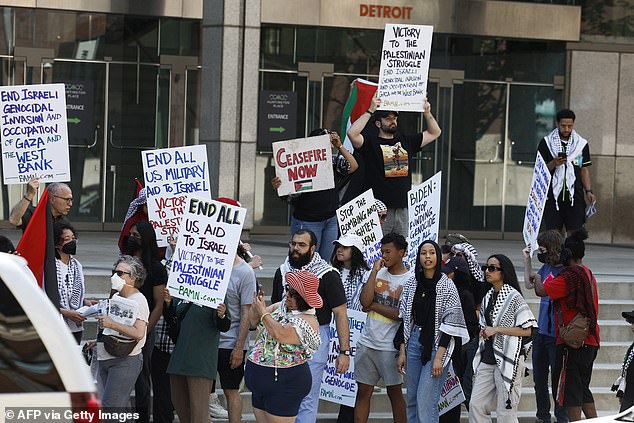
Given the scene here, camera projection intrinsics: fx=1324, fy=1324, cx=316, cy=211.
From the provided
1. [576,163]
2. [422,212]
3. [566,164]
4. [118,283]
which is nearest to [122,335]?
[118,283]

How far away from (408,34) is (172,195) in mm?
2993

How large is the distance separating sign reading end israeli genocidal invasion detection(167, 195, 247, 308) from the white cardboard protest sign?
63.8 inches

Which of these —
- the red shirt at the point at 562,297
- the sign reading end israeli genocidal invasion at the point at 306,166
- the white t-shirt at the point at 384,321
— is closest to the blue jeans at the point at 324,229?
the sign reading end israeli genocidal invasion at the point at 306,166

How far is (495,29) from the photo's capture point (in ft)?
73.3

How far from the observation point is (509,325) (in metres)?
11.0

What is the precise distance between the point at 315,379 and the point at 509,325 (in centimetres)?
169

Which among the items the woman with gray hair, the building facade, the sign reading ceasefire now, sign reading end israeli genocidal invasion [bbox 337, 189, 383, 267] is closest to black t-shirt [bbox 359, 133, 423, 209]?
sign reading end israeli genocidal invasion [bbox 337, 189, 383, 267]

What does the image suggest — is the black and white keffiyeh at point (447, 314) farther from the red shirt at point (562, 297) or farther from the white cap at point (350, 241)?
the red shirt at point (562, 297)

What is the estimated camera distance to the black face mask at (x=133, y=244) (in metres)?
10.8

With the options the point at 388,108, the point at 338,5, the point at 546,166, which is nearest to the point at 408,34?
the point at 388,108

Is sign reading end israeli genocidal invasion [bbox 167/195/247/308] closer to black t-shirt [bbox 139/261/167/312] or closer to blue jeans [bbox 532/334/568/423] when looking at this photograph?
black t-shirt [bbox 139/261/167/312]

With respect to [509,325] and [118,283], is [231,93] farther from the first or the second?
[118,283]

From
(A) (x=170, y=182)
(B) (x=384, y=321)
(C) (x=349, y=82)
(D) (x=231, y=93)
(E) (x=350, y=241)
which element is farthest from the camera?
(C) (x=349, y=82)

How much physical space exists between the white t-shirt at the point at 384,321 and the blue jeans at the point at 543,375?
1.60 metres
